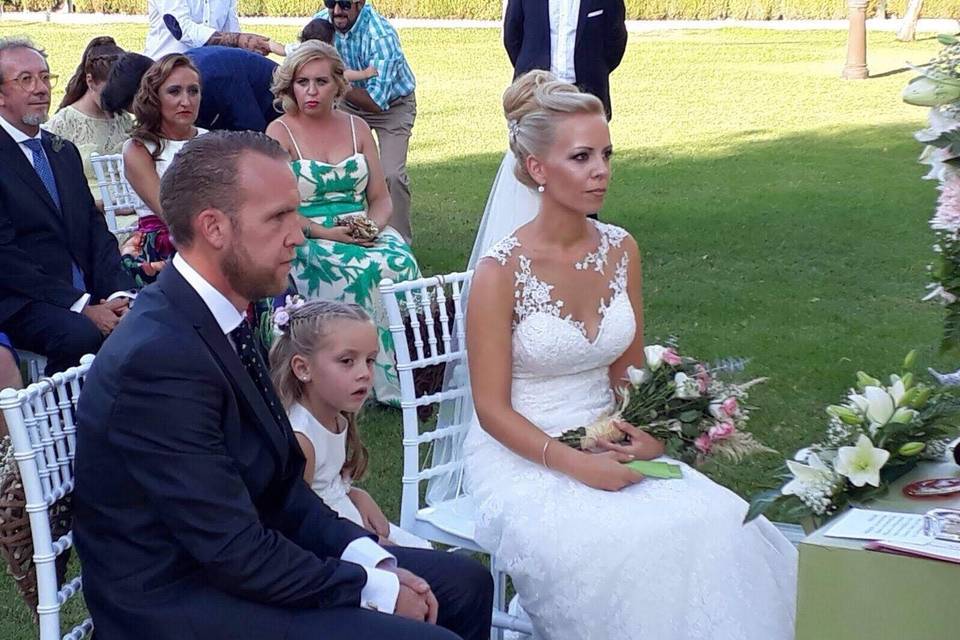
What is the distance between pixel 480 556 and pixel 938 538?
2.56 meters

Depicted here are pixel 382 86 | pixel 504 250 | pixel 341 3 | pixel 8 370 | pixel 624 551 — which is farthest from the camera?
pixel 382 86

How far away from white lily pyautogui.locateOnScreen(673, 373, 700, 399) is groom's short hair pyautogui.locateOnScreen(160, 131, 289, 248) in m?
1.44

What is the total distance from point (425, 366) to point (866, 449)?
1546 mm

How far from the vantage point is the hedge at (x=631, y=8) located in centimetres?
3022

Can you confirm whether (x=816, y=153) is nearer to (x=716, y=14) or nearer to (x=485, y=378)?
(x=485, y=378)

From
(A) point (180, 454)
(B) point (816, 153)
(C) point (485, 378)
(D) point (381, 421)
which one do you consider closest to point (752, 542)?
(C) point (485, 378)

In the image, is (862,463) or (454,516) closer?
(862,463)

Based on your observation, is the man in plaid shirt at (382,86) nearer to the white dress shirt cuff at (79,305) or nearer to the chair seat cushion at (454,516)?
the white dress shirt cuff at (79,305)

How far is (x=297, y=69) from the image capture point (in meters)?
6.41

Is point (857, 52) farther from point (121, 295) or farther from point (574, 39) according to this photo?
point (121, 295)

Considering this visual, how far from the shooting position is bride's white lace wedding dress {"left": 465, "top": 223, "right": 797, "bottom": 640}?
3.13 meters

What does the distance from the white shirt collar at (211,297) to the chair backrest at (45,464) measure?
0.42 metres

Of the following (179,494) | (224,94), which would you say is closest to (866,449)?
(179,494)

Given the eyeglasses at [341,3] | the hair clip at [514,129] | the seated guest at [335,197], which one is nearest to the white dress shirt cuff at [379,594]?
the hair clip at [514,129]
